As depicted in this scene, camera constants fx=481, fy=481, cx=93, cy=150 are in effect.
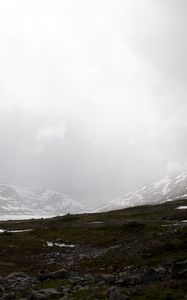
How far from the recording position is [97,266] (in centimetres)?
4231

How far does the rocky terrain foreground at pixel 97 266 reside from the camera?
30.0m

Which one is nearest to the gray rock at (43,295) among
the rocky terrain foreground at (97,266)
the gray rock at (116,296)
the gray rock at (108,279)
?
the rocky terrain foreground at (97,266)

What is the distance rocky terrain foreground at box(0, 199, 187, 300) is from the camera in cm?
3005

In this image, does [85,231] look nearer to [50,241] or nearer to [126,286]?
[50,241]

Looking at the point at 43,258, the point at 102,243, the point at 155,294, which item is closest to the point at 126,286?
the point at 155,294

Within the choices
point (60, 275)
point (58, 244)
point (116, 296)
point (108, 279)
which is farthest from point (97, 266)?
point (58, 244)

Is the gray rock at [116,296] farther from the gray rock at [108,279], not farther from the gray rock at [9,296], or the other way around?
the gray rock at [9,296]

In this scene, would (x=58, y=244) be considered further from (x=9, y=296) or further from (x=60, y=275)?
(x=9, y=296)

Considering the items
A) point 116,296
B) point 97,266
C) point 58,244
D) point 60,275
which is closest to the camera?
point 116,296

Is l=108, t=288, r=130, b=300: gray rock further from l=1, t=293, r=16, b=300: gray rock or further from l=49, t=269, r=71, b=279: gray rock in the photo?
l=49, t=269, r=71, b=279: gray rock

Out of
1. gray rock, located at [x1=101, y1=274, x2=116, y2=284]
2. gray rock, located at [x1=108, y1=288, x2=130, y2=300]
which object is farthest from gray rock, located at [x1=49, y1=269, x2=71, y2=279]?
gray rock, located at [x1=108, y1=288, x2=130, y2=300]

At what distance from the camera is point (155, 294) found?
28281mm

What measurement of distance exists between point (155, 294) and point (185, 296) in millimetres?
2244

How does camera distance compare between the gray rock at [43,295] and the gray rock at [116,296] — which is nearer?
the gray rock at [116,296]
